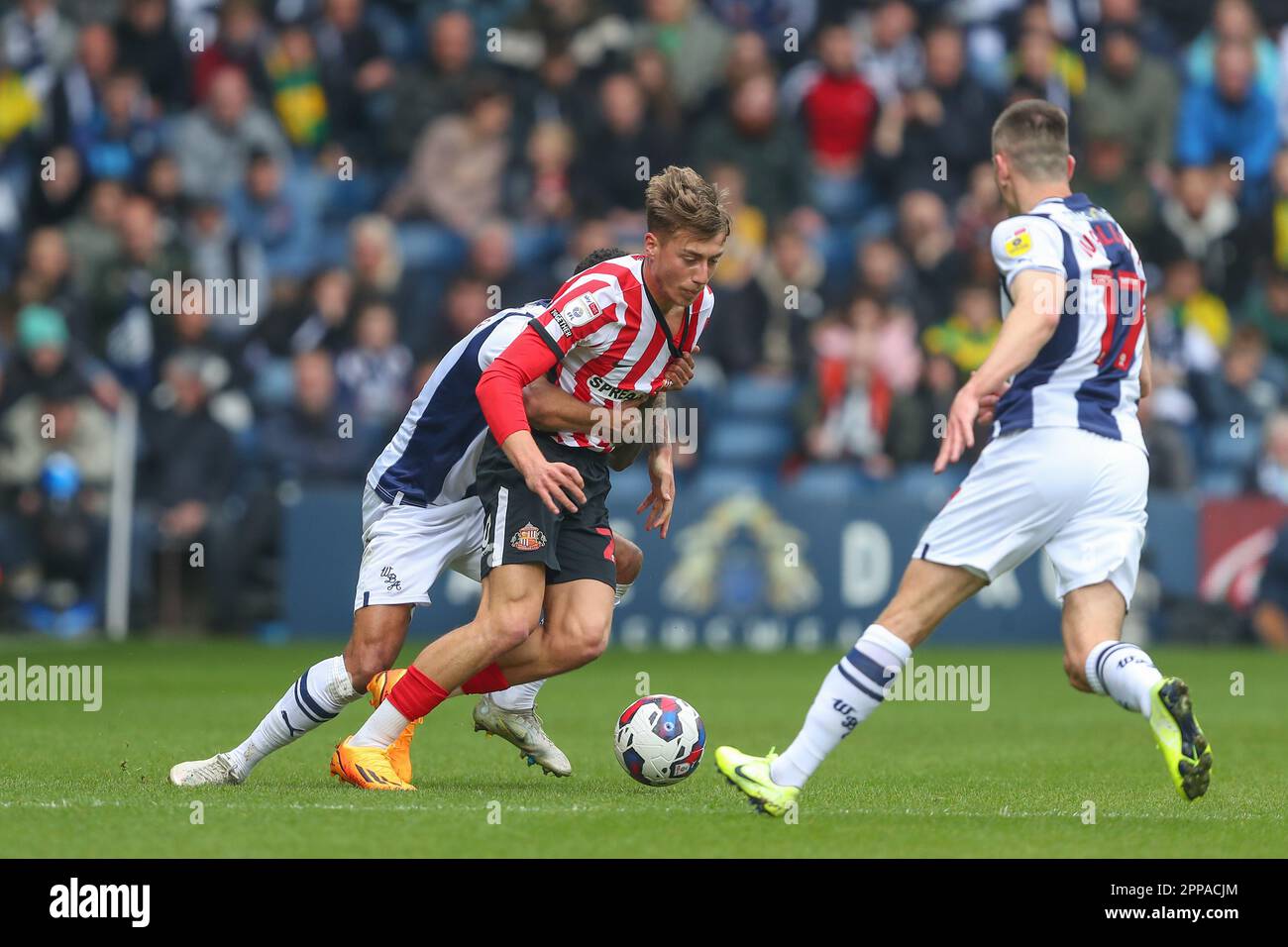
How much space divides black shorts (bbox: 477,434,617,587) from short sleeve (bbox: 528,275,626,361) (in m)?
0.52

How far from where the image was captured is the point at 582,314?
23.4 feet

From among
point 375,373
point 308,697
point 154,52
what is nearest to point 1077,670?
point 308,697

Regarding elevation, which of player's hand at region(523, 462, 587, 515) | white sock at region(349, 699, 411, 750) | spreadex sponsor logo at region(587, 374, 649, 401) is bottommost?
white sock at region(349, 699, 411, 750)

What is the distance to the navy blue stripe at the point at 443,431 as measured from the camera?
25.2ft

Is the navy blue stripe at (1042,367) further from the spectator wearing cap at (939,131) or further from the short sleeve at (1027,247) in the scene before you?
the spectator wearing cap at (939,131)

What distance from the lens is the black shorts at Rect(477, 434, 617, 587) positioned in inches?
286

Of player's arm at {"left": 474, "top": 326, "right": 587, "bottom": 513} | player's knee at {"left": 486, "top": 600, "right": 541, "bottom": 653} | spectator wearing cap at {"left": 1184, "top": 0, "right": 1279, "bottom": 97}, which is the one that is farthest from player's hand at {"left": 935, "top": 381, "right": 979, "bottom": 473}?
spectator wearing cap at {"left": 1184, "top": 0, "right": 1279, "bottom": 97}

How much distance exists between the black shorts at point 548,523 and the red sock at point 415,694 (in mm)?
459

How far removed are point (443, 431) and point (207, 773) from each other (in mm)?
1546

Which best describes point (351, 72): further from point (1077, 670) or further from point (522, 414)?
point (1077, 670)

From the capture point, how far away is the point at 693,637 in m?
15.8

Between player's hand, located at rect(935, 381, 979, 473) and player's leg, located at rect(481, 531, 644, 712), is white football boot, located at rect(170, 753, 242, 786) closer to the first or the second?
player's leg, located at rect(481, 531, 644, 712)

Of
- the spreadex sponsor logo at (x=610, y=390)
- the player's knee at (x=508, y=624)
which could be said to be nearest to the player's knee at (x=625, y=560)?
the spreadex sponsor logo at (x=610, y=390)

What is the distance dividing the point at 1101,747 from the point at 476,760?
9.78 feet
